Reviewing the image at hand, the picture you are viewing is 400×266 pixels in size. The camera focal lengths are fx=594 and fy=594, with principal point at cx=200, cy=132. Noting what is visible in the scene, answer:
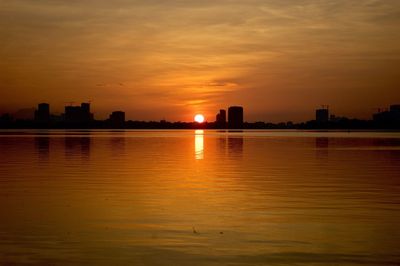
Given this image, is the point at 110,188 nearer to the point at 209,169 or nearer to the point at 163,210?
the point at 163,210

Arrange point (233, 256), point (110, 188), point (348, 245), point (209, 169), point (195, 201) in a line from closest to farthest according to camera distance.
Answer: point (233, 256)
point (348, 245)
point (195, 201)
point (110, 188)
point (209, 169)

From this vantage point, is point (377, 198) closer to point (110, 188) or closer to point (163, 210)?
point (163, 210)

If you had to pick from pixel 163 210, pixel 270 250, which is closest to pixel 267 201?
pixel 163 210

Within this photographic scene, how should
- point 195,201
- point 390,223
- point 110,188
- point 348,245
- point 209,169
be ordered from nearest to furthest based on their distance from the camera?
1. point 348,245
2. point 390,223
3. point 195,201
4. point 110,188
5. point 209,169

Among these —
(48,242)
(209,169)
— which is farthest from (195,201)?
(209,169)

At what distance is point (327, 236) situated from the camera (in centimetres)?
1702

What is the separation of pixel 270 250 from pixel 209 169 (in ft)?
90.4

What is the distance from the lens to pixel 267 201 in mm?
24812

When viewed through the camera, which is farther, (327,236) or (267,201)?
(267,201)

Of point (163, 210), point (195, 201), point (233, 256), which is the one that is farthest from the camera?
point (195, 201)

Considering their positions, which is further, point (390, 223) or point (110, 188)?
point (110, 188)

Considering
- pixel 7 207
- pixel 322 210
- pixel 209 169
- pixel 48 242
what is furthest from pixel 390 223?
pixel 209 169

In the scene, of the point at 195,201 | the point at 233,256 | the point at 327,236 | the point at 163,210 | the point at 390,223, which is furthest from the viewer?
the point at 195,201

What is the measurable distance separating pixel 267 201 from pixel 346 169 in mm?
19880
